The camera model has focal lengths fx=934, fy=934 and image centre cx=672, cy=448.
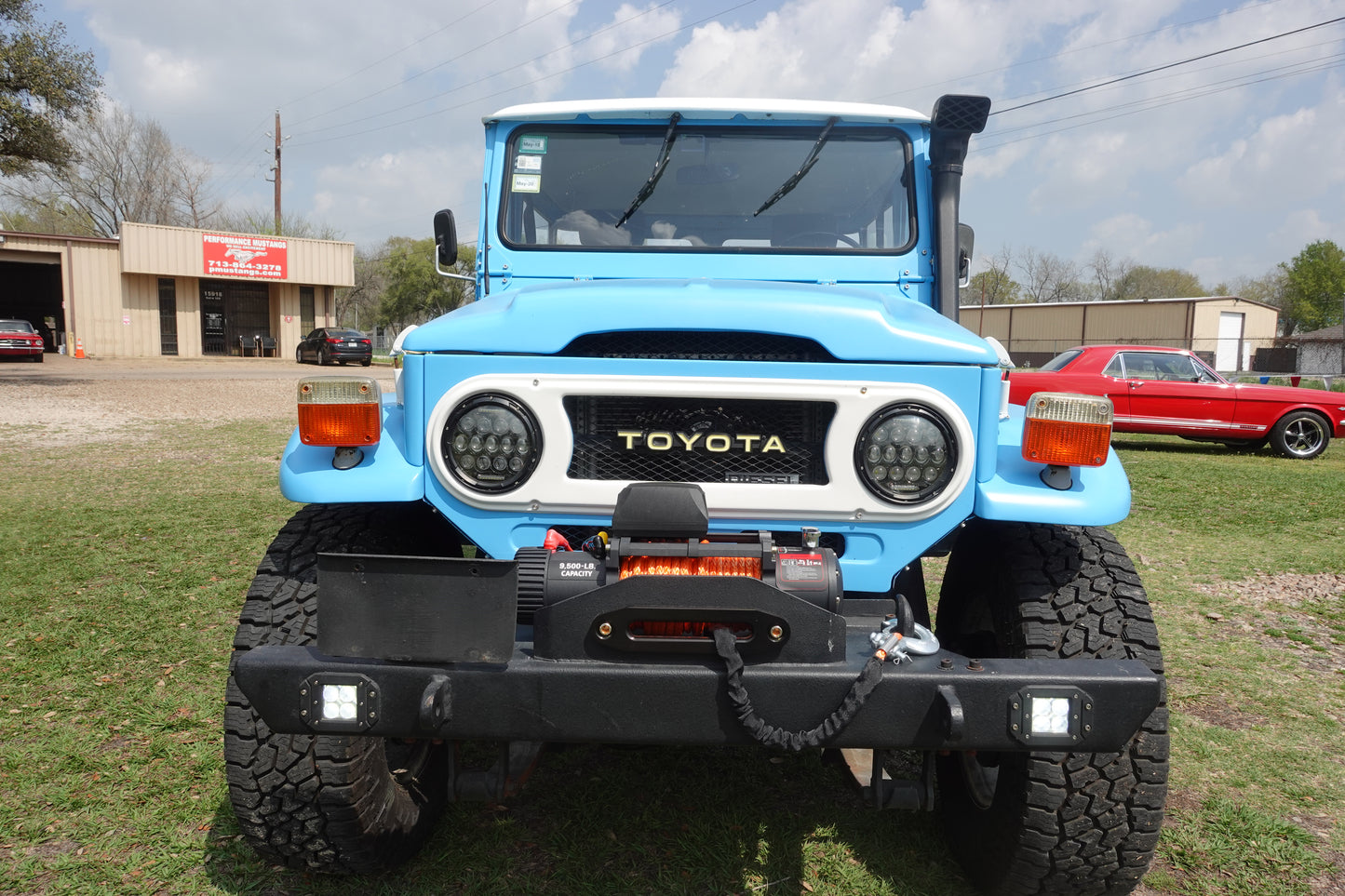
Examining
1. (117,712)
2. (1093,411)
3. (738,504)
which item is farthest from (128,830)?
(1093,411)

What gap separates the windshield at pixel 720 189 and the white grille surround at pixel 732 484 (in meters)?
1.36

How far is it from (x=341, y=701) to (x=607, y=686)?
1.77 feet

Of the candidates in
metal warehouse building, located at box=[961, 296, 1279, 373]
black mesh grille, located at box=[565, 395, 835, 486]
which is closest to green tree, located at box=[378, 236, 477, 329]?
metal warehouse building, located at box=[961, 296, 1279, 373]

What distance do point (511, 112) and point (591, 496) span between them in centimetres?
191

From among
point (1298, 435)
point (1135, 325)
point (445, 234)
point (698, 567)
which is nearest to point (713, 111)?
point (445, 234)

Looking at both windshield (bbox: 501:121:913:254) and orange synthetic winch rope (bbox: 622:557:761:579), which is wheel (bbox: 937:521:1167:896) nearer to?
orange synthetic winch rope (bbox: 622:557:761:579)

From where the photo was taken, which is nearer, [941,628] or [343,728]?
[343,728]

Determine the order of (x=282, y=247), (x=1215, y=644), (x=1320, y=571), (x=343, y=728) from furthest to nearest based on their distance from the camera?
(x=282, y=247) < (x=1320, y=571) < (x=1215, y=644) < (x=343, y=728)

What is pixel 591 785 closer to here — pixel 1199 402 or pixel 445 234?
pixel 445 234

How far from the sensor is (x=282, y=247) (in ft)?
116

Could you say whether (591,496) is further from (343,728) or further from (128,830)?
(128,830)

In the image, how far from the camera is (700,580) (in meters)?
1.91

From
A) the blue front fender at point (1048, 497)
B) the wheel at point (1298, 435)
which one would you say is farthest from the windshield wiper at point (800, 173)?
the wheel at point (1298, 435)

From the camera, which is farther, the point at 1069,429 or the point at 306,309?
the point at 306,309
